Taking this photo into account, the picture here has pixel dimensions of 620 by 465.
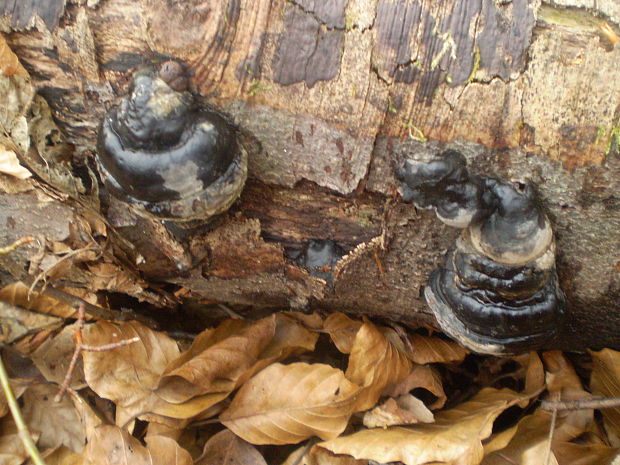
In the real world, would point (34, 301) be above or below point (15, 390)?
above

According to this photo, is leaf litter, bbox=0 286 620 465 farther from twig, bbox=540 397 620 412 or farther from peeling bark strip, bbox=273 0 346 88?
peeling bark strip, bbox=273 0 346 88

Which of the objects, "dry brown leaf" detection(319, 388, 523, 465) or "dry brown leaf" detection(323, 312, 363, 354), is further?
"dry brown leaf" detection(323, 312, 363, 354)

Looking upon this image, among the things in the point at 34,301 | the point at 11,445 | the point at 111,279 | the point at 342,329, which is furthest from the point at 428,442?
the point at 34,301

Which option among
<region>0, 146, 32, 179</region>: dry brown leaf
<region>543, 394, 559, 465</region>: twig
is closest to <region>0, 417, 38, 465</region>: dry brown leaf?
<region>0, 146, 32, 179</region>: dry brown leaf

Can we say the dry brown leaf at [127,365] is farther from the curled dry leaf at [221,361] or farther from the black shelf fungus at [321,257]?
the black shelf fungus at [321,257]

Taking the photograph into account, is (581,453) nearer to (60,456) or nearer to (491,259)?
(491,259)

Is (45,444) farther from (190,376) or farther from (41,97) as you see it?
(41,97)

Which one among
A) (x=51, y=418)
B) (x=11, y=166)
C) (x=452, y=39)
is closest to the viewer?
(x=452, y=39)
